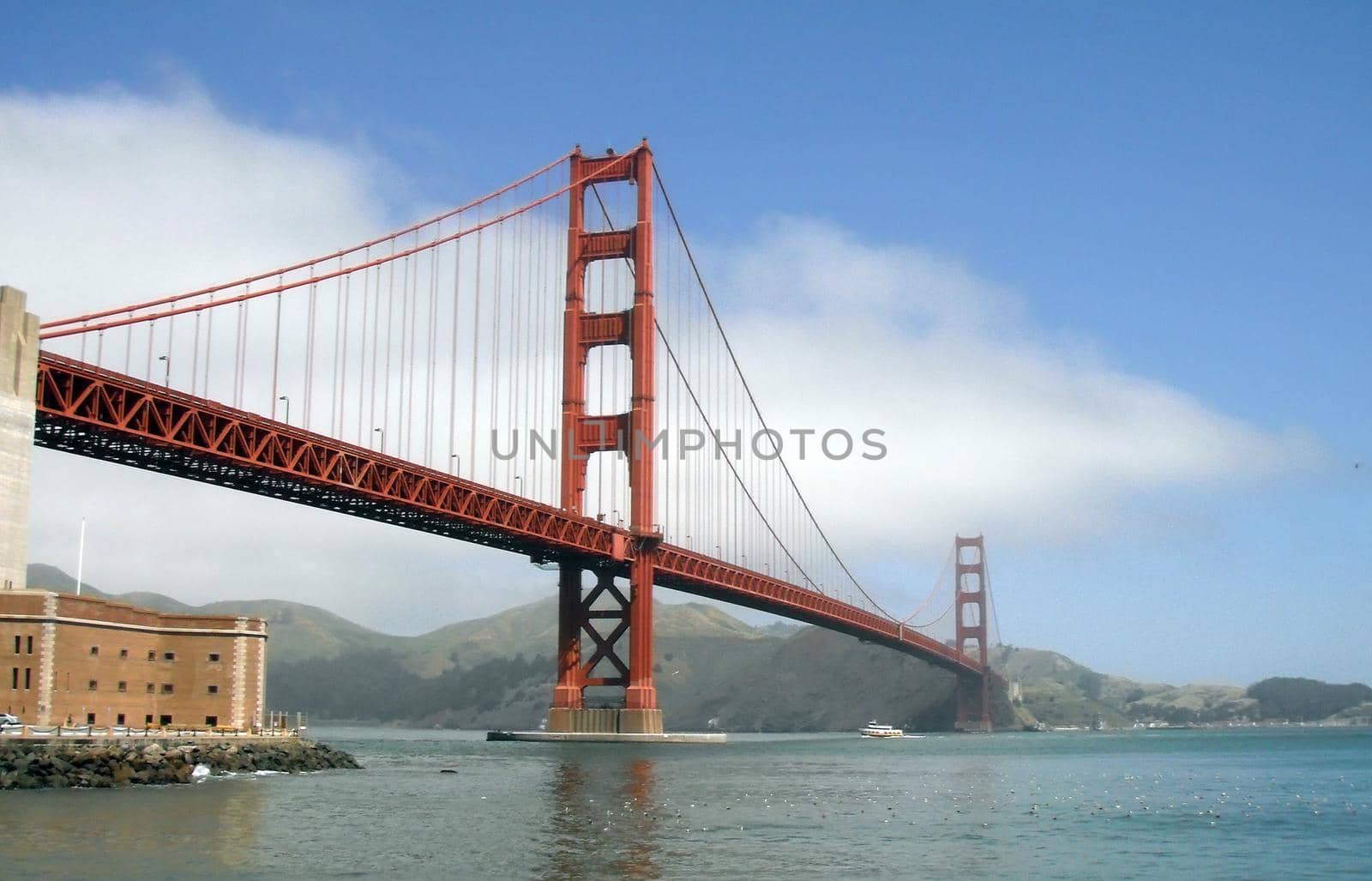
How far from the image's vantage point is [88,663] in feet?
155

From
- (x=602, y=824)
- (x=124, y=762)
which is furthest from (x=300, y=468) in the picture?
(x=602, y=824)

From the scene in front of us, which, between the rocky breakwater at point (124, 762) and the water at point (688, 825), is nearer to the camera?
the water at point (688, 825)

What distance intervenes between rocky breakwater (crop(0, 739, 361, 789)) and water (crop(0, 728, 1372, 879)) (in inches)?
48.3

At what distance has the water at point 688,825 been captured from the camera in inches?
1134

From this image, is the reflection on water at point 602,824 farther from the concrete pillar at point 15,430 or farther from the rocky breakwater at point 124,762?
the concrete pillar at point 15,430

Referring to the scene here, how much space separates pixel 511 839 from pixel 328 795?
40.2ft

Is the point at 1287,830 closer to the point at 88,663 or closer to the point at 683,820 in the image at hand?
the point at 683,820

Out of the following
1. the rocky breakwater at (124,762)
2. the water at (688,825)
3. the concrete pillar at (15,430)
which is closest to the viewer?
the water at (688,825)

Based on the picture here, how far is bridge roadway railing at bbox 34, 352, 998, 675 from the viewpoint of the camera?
5028cm

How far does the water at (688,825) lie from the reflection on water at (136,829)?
0.09m

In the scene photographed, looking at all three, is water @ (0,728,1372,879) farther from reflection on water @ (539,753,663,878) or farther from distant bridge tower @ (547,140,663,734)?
distant bridge tower @ (547,140,663,734)

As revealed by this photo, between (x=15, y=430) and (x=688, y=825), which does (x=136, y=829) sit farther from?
(x=15, y=430)

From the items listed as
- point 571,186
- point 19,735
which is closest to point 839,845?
point 19,735

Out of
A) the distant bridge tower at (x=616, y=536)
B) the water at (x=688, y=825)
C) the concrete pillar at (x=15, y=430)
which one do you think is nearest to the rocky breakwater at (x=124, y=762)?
the water at (x=688, y=825)
